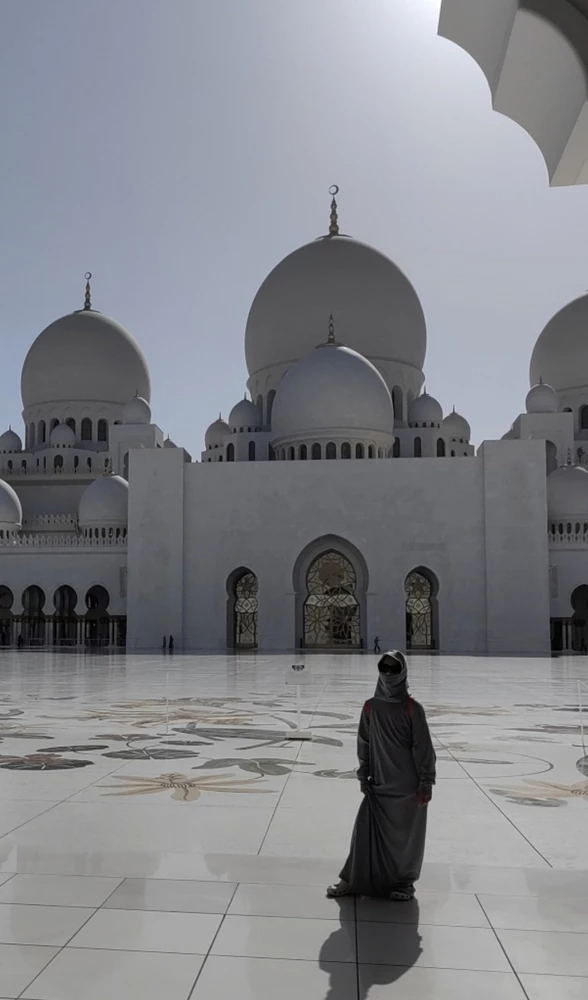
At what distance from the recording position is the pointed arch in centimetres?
2514

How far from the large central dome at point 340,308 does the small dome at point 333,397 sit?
132 inches

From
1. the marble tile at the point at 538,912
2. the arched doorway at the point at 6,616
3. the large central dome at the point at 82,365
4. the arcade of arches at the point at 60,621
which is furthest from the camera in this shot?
the large central dome at the point at 82,365

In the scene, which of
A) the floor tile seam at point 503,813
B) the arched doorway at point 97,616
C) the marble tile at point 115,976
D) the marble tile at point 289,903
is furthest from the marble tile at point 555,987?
the arched doorway at point 97,616

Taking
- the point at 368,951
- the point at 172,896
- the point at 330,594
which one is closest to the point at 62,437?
the point at 330,594

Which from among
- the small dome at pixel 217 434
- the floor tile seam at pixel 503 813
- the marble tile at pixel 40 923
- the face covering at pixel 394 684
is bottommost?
the floor tile seam at pixel 503 813

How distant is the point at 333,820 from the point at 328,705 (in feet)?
17.2

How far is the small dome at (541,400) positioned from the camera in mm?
30547

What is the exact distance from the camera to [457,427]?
32000mm

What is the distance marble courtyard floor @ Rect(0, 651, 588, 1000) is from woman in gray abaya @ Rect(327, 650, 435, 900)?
105mm

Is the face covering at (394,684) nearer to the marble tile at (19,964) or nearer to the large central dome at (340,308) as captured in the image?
the marble tile at (19,964)

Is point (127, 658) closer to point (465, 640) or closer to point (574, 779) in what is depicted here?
point (465, 640)

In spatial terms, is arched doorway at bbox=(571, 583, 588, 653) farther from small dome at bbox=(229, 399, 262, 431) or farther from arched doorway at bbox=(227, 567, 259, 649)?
small dome at bbox=(229, 399, 262, 431)

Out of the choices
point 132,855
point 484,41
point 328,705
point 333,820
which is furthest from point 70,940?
point 328,705

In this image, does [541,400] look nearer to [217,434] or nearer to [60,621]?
[217,434]
